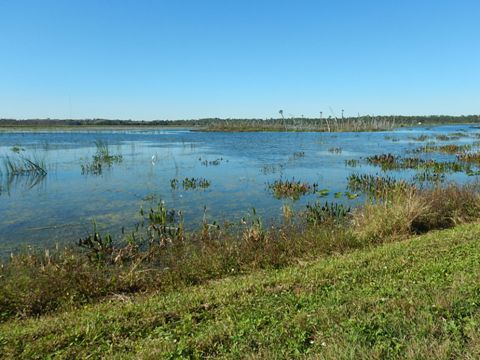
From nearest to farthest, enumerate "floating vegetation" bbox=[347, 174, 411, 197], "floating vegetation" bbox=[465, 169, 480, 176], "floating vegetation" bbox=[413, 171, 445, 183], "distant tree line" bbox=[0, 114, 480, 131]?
"floating vegetation" bbox=[347, 174, 411, 197] → "floating vegetation" bbox=[413, 171, 445, 183] → "floating vegetation" bbox=[465, 169, 480, 176] → "distant tree line" bbox=[0, 114, 480, 131]

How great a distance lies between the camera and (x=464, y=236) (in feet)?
28.0

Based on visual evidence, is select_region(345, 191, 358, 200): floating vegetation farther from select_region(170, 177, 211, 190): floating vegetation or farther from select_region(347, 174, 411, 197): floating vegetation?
select_region(170, 177, 211, 190): floating vegetation

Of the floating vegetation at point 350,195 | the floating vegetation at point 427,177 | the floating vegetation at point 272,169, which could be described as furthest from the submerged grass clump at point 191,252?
the floating vegetation at point 272,169

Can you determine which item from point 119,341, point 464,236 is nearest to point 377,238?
point 464,236

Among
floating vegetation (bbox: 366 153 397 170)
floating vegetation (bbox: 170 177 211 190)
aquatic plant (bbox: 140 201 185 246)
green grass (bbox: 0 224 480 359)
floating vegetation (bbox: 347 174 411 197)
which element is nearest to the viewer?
green grass (bbox: 0 224 480 359)

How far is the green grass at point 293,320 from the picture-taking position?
4.02 metres

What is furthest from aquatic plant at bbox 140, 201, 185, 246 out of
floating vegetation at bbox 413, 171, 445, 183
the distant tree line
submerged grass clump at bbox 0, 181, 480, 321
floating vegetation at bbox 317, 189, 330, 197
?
the distant tree line

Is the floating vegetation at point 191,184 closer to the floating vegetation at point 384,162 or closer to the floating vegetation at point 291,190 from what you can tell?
the floating vegetation at point 291,190

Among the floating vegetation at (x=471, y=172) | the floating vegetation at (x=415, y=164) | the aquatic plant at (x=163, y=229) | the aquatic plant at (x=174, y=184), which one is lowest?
the aquatic plant at (x=163, y=229)

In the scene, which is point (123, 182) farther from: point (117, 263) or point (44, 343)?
point (44, 343)

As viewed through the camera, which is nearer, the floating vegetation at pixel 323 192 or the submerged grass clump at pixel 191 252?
the submerged grass clump at pixel 191 252

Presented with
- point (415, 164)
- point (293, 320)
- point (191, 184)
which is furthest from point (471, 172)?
point (293, 320)

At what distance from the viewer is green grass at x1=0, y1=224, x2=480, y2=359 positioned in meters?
4.02

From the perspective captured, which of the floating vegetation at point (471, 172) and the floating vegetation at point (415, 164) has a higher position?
the floating vegetation at point (415, 164)
